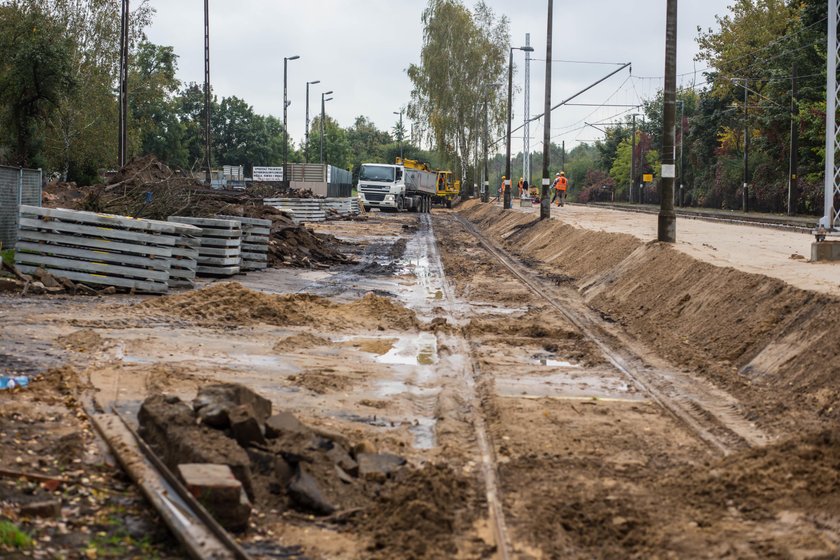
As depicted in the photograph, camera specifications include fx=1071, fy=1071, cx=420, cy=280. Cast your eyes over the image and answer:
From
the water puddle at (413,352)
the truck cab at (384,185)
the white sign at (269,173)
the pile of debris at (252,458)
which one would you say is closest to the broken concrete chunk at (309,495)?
the pile of debris at (252,458)

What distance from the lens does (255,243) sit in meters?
23.9

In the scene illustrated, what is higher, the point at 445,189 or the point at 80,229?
the point at 445,189

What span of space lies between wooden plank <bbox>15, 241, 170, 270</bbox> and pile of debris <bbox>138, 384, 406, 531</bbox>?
988 cm

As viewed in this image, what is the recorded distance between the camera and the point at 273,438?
7574 mm

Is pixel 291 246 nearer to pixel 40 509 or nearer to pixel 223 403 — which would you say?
pixel 223 403

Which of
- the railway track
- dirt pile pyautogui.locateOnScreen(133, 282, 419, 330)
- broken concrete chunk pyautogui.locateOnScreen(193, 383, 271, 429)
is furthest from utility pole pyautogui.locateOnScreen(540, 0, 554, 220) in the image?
broken concrete chunk pyautogui.locateOnScreen(193, 383, 271, 429)

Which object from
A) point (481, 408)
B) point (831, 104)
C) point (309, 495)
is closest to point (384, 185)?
point (831, 104)

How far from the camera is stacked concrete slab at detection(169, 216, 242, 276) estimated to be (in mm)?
21328

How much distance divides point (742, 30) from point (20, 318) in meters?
67.6

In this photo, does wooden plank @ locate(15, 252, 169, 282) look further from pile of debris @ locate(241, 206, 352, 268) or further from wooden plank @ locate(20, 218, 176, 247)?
pile of debris @ locate(241, 206, 352, 268)

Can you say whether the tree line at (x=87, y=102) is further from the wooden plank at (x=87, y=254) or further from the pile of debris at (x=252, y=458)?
the pile of debris at (x=252, y=458)

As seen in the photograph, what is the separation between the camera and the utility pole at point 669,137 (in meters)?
22.7

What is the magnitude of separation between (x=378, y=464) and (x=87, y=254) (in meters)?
11.3

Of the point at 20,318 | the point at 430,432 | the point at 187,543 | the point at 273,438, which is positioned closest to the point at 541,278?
the point at 20,318
